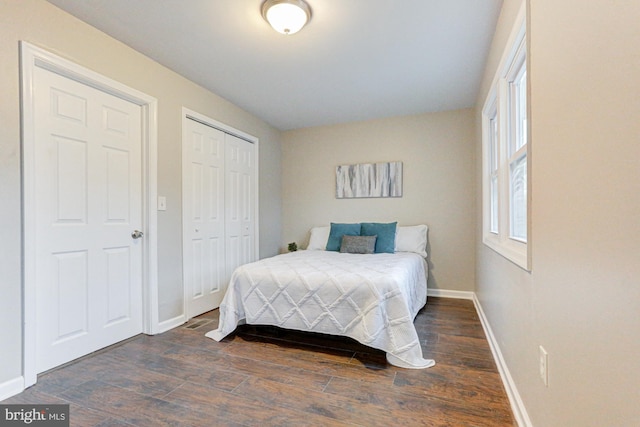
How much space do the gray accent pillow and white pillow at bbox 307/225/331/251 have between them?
446 millimetres

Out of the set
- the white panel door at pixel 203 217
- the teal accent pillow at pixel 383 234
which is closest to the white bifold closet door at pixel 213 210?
the white panel door at pixel 203 217

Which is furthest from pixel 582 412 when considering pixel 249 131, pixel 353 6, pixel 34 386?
pixel 249 131

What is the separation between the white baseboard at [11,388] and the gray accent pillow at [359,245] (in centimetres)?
280

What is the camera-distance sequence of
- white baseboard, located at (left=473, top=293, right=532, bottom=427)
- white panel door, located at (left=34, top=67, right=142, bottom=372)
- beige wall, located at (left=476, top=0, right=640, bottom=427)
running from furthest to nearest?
white panel door, located at (left=34, top=67, right=142, bottom=372)
white baseboard, located at (left=473, top=293, right=532, bottom=427)
beige wall, located at (left=476, top=0, right=640, bottom=427)

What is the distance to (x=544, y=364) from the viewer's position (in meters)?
1.14

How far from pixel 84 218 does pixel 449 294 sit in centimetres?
383

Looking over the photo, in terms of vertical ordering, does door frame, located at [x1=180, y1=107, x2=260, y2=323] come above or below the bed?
above

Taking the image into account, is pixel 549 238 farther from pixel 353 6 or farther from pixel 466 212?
pixel 466 212

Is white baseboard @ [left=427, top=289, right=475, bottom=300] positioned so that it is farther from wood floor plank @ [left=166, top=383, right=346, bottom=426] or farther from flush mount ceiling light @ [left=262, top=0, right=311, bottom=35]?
flush mount ceiling light @ [left=262, top=0, right=311, bottom=35]

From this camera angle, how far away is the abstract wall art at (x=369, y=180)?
157 inches

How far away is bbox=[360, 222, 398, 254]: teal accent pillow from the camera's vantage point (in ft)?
11.6

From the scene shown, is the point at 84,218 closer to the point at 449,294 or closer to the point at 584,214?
the point at 584,214

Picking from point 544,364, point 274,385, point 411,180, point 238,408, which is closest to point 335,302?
point 274,385

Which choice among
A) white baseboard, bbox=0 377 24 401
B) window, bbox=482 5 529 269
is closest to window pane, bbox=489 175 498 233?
window, bbox=482 5 529 269
